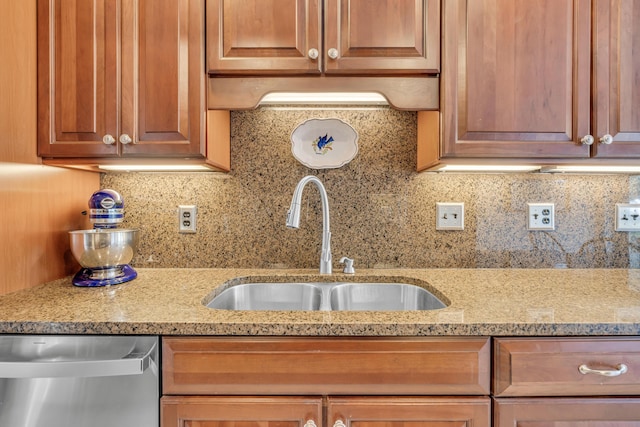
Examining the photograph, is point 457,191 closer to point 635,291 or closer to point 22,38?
point 635,291

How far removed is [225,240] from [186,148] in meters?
0.44

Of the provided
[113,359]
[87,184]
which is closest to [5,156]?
[87,184]

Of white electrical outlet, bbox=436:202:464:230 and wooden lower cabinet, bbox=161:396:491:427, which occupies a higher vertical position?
white electrical outlet, bbox=436:202:464:230

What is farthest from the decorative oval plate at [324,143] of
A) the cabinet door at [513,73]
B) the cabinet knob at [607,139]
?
the cabinet knob at [607,139]

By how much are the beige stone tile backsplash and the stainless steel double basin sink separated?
0.42ft

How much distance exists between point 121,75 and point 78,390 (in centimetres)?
86

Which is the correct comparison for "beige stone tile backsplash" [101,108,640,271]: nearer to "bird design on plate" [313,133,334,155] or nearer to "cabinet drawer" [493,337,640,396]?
"bird design on plate" [313,133,334,155]

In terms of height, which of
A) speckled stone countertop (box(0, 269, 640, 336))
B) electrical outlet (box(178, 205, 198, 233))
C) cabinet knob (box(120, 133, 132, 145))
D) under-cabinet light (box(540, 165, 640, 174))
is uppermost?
cabinet knob (box(120, 133, 132, 145))

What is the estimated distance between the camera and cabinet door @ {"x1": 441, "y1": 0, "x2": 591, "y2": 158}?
1.06m

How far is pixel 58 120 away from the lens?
1073mm

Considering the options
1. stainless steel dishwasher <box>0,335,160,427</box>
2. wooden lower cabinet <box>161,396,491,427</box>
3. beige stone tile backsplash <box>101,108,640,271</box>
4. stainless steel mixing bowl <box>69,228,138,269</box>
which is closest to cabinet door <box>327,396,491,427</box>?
wooden lower cabinet <box>161,396,491,427</box>

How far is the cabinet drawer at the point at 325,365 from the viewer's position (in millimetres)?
799

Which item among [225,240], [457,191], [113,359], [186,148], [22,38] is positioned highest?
[22,38]

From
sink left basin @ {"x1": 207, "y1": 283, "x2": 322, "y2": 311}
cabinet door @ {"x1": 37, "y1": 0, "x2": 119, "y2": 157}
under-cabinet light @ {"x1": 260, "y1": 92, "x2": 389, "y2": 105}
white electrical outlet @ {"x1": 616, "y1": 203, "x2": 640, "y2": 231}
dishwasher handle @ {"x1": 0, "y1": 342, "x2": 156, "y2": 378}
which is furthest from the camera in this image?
white electrical outlet @ {"x1": 616, "y1": 203, "x2": 640, "y2": 231}
